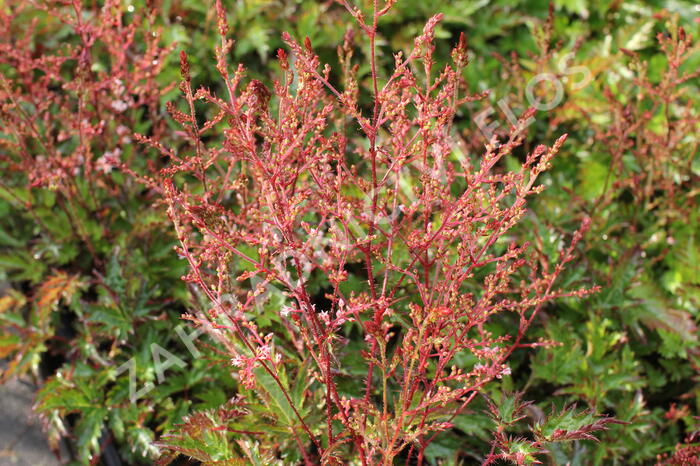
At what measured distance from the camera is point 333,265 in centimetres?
173

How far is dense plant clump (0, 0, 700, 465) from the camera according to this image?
4.69 ft

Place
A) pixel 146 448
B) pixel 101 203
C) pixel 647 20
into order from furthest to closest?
pixel 647 20, pixel 101 203, pixel 146 448

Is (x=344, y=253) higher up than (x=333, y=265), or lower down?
higher up

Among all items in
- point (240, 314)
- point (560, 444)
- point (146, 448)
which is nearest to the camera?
point (240, 314)

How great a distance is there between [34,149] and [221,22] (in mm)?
1834

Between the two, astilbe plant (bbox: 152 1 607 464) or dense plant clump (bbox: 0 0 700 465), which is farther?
dense plant clump (bbox: 0 0 700 465)

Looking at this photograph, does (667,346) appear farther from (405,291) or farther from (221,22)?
(221,22)

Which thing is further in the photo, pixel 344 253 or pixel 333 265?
pixel 333 265

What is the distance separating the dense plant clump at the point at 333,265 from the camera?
143 centimetres

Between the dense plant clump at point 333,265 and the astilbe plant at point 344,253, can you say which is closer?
the astilbe plant at point 344,253

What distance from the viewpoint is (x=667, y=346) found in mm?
2166

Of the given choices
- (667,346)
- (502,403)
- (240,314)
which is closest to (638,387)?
(667,346)

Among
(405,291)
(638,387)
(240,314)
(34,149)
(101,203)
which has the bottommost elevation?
(638,387)

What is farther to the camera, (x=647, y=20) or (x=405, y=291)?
(x=647, y=20)
